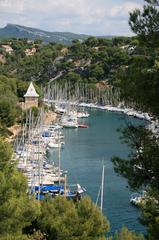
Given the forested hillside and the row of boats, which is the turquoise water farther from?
the forested hillside

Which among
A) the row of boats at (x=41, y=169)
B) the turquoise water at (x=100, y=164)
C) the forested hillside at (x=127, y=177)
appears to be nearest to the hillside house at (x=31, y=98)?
the turquoise water at (x=100, y=164)

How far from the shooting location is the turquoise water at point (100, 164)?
64.8ft

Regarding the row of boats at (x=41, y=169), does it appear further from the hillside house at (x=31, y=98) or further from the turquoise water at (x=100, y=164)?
the hillside house at (x=31, y=98)

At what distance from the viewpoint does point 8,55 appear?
74.3m

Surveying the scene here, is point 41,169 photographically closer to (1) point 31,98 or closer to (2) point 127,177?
(2) point 127,177

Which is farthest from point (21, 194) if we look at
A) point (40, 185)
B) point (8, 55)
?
point (8, 55)

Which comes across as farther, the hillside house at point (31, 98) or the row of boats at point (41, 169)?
the hillside house at point (31, 98)

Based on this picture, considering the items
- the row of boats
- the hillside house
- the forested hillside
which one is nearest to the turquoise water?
the row of boats

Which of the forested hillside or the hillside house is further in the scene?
the hillside house

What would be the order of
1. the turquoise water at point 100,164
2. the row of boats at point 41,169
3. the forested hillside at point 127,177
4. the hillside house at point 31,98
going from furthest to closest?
the hillside house at point 31,98, the row of boats at point 41,169, the turquoise water at point 100,164, the forested hillside at point 127,177

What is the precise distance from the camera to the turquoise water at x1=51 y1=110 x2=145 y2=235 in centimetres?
1974

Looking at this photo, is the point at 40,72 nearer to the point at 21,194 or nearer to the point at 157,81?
the point at 21,194

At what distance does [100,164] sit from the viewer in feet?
98.1

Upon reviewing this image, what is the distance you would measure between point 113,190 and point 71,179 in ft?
10.6
